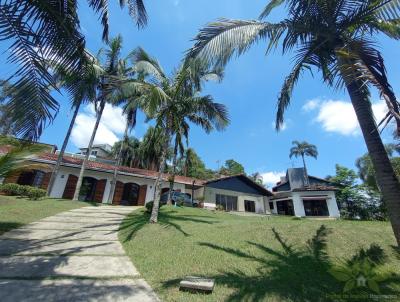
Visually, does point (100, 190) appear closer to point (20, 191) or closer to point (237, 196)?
point (20, 191)

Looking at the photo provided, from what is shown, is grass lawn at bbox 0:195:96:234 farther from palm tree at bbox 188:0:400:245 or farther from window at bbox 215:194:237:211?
window at bbox 215:194:237:211

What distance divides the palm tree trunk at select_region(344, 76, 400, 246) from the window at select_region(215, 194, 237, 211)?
72.9 ft

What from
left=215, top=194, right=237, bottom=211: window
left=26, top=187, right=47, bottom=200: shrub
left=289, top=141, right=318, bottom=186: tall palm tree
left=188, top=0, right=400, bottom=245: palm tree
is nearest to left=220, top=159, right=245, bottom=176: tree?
left=289, top=141, right=318, bottom=186: tall palm tree

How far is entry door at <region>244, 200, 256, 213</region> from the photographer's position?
2708 cm

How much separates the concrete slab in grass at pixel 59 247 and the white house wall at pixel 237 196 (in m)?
16.6

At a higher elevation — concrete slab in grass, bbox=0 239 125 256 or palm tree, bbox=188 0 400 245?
Result: palm tree, bbox=188 0 400 245

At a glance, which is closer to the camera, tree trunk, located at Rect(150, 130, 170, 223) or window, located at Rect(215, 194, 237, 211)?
tree trunk, located at Rect(150, 130, 170, 223)

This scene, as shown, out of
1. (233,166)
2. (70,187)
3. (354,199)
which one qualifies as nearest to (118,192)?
(70,187)

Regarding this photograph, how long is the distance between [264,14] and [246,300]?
6616mm

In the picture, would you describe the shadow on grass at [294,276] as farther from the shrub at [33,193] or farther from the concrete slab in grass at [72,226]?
the shrub at [33,193]

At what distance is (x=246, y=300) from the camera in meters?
3.42

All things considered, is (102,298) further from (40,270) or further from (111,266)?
(40,270)

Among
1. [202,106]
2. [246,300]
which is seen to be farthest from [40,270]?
[202,106]

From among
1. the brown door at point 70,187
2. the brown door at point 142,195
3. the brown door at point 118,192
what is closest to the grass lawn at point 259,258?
the brown door at point 70,187
